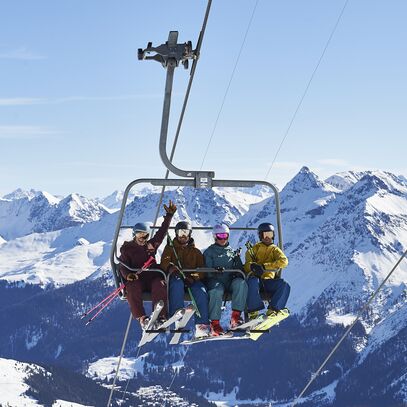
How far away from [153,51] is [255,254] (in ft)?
17.7

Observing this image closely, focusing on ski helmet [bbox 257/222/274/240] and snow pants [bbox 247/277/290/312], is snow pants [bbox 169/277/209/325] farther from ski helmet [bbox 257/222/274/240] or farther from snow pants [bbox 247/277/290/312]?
ski helmet [bbox 257/222/274/240]

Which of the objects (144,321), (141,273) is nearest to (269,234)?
(141,273)

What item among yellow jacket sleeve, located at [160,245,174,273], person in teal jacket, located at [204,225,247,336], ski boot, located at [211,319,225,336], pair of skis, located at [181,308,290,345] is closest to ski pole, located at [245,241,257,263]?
person in teal jacket, located at [204,225,247,336]

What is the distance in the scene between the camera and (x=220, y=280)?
50.1ft

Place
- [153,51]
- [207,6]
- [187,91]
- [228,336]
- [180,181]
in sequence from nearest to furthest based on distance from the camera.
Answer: [207,6], [153,51], [187,91], [180,181], [228,336]

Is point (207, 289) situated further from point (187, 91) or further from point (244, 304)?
point (187, 91)

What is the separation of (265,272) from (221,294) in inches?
37.3

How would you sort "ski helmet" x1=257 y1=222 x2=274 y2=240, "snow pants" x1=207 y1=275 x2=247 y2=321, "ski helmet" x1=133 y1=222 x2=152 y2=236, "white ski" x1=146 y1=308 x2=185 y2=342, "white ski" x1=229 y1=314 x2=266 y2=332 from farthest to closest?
"ski helmet" x1=257 y1=222 x2=274 y2=240 < "ski helmet" x1=133 y1=222 x2=152 y2=236 < "snow pants" x1=207 y1=275 x2=247 y2=321 < "white ski" x1=229 y1=314 x2=266 y2=332 < "white ski" x1=146 y1=308 x2=185 y2=342

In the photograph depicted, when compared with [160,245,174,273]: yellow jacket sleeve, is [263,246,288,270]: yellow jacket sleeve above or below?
above

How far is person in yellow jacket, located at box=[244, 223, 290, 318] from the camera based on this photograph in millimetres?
15141

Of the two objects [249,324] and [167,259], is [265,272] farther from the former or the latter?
[167,259]

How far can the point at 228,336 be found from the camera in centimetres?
1478

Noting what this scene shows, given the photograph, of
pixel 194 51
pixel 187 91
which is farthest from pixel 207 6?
pixel 187 91

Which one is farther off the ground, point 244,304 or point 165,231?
point 165,231
